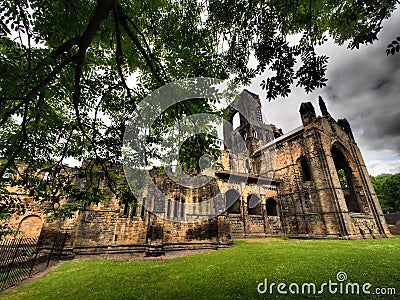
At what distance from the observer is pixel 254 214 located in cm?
1912

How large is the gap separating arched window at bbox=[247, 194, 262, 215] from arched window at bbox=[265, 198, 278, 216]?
2016mm

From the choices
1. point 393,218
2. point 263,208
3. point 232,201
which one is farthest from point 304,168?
point 393,218

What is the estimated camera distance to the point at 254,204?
1922 cm

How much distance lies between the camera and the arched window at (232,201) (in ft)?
59.3

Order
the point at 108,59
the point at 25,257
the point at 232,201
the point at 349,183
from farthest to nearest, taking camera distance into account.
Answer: the point at 349,183 < the point at 232,201 < the point at 25,257 < the point at 108,59

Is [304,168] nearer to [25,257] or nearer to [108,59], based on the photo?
[108,59]

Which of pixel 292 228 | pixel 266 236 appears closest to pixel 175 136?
pixel 266 236

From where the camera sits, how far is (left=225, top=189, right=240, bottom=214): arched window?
18.1 m

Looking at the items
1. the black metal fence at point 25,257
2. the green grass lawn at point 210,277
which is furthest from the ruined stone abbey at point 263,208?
the green grass lawn at point 210,277

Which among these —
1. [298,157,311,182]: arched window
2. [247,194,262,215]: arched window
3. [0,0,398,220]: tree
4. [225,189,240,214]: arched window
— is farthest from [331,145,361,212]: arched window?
[0,0,398,220]: tree

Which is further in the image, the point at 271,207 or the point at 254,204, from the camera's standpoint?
the point at 271,207

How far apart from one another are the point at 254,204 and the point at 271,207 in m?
2.76

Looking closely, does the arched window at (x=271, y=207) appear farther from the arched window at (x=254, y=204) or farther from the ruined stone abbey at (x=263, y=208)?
the arched window at (x=254, y=204)

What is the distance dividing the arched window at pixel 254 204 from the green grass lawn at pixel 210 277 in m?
10.4
